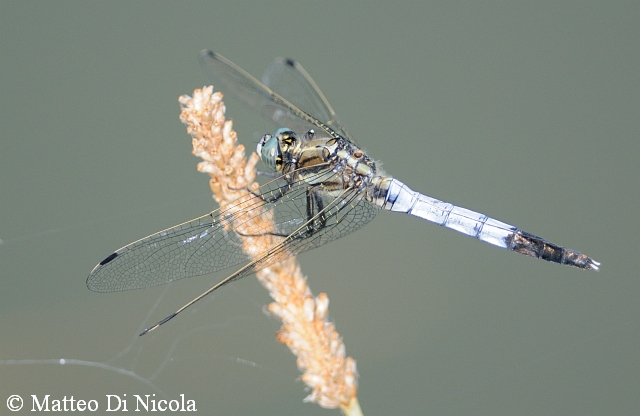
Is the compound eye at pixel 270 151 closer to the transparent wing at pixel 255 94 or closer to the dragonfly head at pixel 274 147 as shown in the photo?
the dragonfly head at pixel 274 147

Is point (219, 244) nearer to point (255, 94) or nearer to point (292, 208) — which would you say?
point (292, 208)

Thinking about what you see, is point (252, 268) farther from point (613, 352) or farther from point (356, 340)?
point (613, 352)

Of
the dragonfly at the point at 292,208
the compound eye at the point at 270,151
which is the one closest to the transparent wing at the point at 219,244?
the dragonfly at the point at 292,208

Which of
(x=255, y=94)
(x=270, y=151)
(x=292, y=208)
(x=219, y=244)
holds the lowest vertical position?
(x=219, y=244)

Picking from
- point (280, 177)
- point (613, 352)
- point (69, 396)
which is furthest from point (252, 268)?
point (613, 352)

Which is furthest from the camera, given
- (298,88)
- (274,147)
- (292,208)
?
(298,88)

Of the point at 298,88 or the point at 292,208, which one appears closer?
the point at 292,208

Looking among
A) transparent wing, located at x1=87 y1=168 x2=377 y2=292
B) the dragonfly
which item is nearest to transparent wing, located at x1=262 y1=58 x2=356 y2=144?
the dragonfly

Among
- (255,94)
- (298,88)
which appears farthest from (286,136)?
(298,88)
